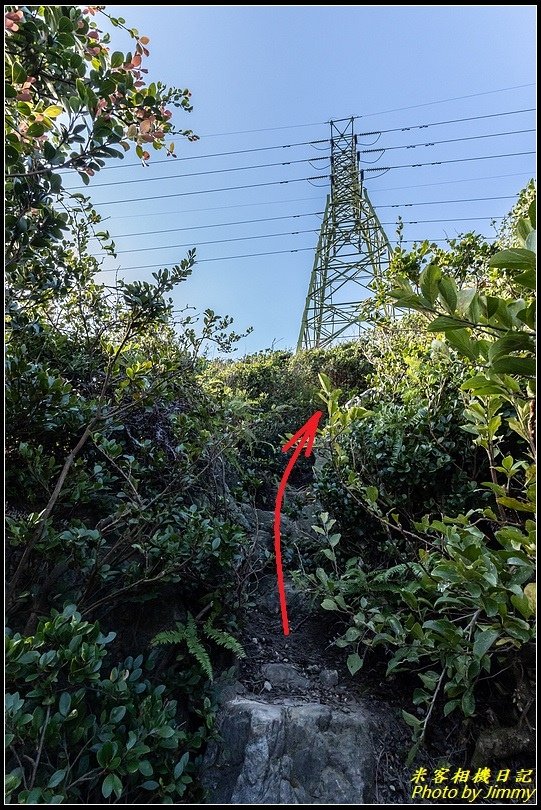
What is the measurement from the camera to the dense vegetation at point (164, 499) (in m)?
0.97

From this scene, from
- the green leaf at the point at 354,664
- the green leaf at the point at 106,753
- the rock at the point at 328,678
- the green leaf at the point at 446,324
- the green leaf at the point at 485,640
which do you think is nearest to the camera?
the green leaf at the point at 446,324

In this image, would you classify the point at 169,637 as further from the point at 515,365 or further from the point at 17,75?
the point at 17,75

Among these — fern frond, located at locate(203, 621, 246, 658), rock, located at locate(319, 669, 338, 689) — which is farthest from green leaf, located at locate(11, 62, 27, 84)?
rock, located at locate(319, 669, 338, 689)

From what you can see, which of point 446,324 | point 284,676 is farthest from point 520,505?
point 284,676

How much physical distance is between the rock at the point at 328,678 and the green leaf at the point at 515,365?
1.64m

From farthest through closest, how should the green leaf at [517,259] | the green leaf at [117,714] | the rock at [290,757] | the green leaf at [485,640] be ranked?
the rock at [290,757]
the green leaf at [117,714]
the green leaf at [485,640]
the green leaf at [517,259]

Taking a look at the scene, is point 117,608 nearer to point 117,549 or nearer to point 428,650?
point 117,549

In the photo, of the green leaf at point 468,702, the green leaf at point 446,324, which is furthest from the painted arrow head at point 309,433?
the green leaf at point 446,324

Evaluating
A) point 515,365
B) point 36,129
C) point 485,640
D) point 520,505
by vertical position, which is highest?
point 36,129

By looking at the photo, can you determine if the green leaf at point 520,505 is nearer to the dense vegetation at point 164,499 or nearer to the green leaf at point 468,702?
the dense vegetation at point 164,499

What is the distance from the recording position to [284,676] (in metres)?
1.77

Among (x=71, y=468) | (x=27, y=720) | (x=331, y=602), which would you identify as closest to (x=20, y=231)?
(x=71, y=468)

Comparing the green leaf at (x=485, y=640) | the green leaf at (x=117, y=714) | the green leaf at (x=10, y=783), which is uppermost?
the green leaf at (x=485, y=640)

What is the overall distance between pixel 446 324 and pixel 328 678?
66.1 inches
